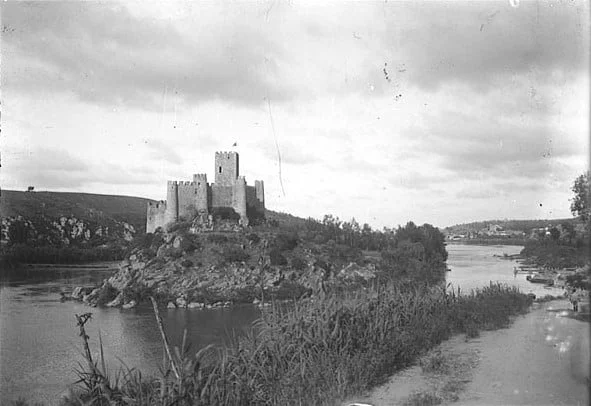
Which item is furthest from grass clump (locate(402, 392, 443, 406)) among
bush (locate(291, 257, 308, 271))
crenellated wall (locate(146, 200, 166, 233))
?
crenellated wall (locate(146, 200, 166, 233))

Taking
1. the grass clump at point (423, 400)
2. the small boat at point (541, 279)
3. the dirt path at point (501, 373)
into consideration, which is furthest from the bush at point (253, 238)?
the grass clump at point (423, 400)

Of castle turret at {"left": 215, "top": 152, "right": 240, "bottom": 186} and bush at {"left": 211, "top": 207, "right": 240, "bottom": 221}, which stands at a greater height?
castle turret at {"left": 215, "top": 152, "right": 240, "bottom": 186}

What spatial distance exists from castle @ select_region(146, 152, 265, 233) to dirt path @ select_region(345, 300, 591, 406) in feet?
149

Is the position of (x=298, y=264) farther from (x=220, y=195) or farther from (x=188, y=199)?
(x=188, y=199)

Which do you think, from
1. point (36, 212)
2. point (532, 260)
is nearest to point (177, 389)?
point (532, 260)

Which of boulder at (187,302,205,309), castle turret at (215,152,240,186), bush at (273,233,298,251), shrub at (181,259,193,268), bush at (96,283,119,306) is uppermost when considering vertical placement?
castle turret at (215,152,240,186)

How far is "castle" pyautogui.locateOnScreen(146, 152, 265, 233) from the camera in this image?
175ft

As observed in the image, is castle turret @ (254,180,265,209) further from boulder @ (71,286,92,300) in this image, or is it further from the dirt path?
the dirt path

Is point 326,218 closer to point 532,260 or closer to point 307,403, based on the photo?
point 532,260

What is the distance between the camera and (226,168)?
179 feet

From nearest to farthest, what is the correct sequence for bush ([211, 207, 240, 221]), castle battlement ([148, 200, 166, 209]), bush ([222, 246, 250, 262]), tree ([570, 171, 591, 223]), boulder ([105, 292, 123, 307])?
1. tree ([570, 171, 591, 223])
2. boulder ([105, 292, 123, 307])
3. bush ([222, 246, 250, 262])
4. bush ([211, 207, 240, 221])
5. castle battlement ([148, 200, 166, 209])

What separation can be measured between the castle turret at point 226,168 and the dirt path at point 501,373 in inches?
1787

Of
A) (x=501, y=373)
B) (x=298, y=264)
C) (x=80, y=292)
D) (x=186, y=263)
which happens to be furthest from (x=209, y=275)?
(x=501, y=373)

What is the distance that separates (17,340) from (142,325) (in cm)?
814
